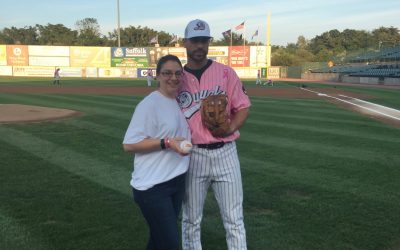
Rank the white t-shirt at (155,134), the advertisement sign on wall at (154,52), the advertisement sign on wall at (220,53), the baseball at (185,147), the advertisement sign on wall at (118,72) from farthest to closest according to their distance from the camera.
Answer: the advertisement sign on wall at (154,52) < the advertisement sign on wall at (118,72) < the advertisement sign on wall at (220,53) < the white t-shirt at (155,134) < the baseball at (185,147)

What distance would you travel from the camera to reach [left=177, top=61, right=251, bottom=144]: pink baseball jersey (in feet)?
9.49

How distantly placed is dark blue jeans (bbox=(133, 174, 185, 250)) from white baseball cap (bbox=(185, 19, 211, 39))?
1.02 metres

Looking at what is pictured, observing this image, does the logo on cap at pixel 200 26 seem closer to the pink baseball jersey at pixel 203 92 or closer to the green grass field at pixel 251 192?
the pink baseball jersey at pixel 203 92

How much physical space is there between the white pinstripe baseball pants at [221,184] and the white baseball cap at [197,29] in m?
0.81

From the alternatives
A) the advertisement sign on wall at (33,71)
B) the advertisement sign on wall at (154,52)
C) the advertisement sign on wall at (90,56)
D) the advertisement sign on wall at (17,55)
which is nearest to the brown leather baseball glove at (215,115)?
the advertisement sign on wall at (154,52)

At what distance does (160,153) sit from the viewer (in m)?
2.65

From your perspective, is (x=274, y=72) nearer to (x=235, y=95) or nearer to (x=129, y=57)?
(x=129, y=57)

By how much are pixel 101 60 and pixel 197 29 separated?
61.9 meters

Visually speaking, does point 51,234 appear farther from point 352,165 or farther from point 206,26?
point 352,165

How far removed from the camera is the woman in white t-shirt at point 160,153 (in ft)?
8.50

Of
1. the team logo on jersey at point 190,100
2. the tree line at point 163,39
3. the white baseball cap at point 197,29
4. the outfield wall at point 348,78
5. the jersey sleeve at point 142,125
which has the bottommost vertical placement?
the jersey sleeve at point 142,125

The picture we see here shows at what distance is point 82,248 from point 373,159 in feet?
18.0

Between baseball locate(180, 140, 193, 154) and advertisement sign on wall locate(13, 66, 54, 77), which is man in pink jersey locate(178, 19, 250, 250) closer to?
baseball locate(180, 140, 193, 154)

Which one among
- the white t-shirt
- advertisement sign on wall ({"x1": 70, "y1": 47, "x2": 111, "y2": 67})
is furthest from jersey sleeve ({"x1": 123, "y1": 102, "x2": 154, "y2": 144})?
advertisement sign on wall ({"x1": 70, "y1": 47, "x2": 111, "y2": 67})
